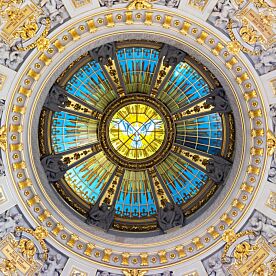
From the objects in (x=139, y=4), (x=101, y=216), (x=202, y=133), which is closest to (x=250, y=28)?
(x=139, y=4)

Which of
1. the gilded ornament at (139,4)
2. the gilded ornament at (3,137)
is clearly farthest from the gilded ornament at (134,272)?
the gilded ornament at (139,4)

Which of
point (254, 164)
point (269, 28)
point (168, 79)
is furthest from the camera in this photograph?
point (168, 79)

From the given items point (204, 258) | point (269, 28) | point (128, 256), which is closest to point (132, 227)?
point (128, 256)

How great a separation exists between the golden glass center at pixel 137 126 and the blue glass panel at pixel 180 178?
776 millimetres

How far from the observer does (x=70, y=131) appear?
61.8 feet

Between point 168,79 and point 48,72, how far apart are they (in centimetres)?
451

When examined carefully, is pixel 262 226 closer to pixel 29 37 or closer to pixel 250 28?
pixel 250 28

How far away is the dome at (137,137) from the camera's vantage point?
17984 millimetres

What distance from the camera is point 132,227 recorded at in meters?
18.5

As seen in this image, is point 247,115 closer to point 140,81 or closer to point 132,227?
point 140,81

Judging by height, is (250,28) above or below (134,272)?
above

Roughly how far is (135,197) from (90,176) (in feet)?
6.13

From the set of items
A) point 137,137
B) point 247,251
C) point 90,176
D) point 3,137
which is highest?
point 3,137

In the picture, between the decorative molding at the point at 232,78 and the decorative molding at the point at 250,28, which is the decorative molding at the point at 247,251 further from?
the decorative molding at the point at 250,28
